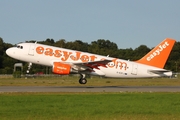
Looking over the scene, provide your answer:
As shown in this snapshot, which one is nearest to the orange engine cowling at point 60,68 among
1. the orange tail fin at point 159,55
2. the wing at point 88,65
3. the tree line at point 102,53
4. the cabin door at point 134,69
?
the wing at point 88,65

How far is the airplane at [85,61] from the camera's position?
1581 inches

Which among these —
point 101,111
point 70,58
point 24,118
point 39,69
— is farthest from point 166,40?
point 39,69

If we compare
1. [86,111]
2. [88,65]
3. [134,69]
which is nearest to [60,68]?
[88,65]

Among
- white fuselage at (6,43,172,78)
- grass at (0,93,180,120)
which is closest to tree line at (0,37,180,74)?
white fuselage at (6,43,172,78)

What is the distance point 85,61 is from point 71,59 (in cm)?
152

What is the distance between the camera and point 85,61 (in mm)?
41281

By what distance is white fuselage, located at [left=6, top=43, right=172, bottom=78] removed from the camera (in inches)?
1585

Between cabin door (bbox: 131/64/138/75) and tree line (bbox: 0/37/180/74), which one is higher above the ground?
tree line (bbox: 0/37/180/74)

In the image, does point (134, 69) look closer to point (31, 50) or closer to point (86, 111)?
point (31, 50)

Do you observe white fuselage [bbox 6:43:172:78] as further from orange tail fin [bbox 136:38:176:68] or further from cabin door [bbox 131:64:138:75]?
orange tail fin [bbox 136:38:176:68]

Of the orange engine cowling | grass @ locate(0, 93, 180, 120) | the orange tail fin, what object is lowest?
grass @ locate(0, 93, 180, 120)

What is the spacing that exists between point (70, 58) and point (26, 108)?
21.8 meters

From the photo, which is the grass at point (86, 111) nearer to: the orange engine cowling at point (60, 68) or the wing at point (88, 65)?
the orange engine cowling at point (60, 68)

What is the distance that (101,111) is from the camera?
59.2 feet
